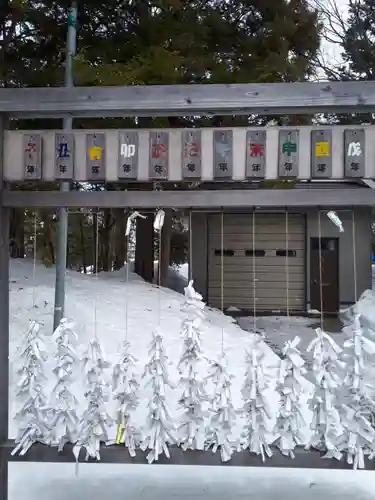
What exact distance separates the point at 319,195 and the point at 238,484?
198 cm

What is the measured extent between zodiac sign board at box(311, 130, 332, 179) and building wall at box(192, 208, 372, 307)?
9.76 m

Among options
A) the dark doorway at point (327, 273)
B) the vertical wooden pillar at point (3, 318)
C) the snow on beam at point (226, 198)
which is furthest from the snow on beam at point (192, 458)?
the dark doorway at point (327, 273)

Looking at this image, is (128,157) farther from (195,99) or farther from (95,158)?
(195,99)

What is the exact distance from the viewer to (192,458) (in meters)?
2.85

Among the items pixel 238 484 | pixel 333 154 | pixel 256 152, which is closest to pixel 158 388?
pixel 238 484

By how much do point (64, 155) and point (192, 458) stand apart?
1861 mm

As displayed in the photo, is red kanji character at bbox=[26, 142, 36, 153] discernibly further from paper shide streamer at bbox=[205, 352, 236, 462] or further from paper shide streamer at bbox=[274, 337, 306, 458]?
paper shide streamer at bbox=[274, 337, 306, 458]

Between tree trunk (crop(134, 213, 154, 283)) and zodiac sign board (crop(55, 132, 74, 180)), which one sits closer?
zodiac sign board (crop(55, 132, 74, 180))

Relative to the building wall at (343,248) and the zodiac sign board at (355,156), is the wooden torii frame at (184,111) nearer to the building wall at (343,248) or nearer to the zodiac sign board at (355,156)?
the zodiac sign board at (355,156)

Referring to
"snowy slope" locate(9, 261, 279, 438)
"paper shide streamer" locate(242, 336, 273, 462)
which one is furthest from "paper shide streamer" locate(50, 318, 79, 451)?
"snowy slope" locate(9, 261, 279, 438)

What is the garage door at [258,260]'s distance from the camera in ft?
42.1

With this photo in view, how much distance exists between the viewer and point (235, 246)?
13.1 meters

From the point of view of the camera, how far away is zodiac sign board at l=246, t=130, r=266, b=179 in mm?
2748

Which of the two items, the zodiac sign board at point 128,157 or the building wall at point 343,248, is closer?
the zodiac sign board at point 128,157
